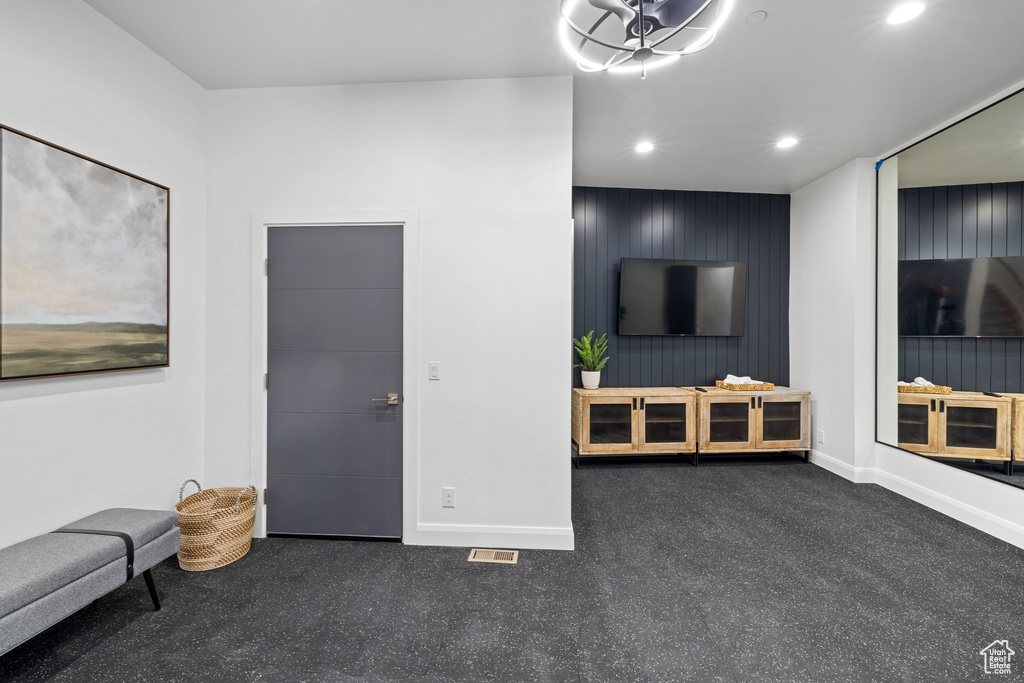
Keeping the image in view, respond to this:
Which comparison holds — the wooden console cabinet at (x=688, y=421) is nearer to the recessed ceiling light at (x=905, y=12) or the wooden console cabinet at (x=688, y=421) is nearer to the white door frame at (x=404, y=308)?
the white door frame at (x=404, y=308)

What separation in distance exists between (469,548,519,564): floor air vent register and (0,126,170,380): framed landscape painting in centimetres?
203

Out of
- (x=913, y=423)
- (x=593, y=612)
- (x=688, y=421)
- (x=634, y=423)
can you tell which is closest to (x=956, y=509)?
(x=913, y=423)

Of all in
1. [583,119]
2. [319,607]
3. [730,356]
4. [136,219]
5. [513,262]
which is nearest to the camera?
[319,607]

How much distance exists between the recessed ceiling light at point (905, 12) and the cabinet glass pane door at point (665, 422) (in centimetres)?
298

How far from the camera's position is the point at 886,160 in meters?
3.62

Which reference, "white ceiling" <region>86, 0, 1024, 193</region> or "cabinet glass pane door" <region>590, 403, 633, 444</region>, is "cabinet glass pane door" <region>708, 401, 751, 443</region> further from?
"white ceiling" <region>86, 0, 1024, 193</region>

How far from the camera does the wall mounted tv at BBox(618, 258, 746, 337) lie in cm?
449

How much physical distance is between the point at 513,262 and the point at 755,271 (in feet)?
11.1

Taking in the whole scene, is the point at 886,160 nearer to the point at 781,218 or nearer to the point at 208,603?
the point at 781,218

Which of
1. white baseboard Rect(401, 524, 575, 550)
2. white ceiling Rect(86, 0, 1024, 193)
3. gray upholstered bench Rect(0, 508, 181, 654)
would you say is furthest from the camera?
white baseboard Rect(401, 524, 575, 550)

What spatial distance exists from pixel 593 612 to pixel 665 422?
8.14ft

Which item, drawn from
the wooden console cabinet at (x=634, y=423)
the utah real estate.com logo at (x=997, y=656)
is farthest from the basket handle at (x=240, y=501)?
the utah real estate.com logo at (x=997, y=656)

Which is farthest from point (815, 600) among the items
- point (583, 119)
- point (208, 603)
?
point (583, 119)

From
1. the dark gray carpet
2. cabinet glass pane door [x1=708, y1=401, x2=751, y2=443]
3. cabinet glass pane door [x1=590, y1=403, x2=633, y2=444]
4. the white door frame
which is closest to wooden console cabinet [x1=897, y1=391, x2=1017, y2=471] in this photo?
the dark gray carpet
